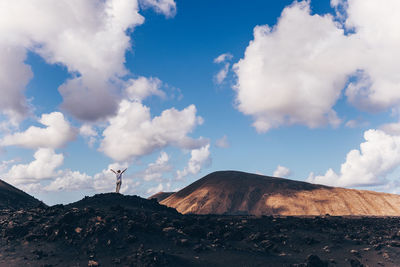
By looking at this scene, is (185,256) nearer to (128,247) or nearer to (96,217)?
(128,247)

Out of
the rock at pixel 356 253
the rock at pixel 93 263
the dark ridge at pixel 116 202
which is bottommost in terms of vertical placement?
the rock at pixel 93 263

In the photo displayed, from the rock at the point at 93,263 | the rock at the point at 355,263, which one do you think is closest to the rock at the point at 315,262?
the rock at the point at 355,263

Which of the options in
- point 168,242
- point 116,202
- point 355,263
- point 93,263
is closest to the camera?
point 93,263

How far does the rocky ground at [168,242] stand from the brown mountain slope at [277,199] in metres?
48.7

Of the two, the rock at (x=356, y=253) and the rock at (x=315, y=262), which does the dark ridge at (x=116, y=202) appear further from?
the rock at (x=356, y=253)

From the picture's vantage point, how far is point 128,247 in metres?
25.0

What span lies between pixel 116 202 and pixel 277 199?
5992cm

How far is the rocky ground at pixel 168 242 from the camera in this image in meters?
23.4

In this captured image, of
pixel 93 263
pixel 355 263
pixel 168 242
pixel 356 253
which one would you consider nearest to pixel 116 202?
pixel 168 242

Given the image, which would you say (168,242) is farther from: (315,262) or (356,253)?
(356,253)

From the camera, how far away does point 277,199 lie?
8706 cm

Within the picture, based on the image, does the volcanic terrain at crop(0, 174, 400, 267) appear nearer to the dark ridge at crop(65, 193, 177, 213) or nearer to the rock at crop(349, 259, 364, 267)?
the rock at crop(349, 259, 364, 267)

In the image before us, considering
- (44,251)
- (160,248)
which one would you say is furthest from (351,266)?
(44,251)

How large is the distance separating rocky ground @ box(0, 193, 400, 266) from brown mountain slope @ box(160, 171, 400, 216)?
1919 inches
